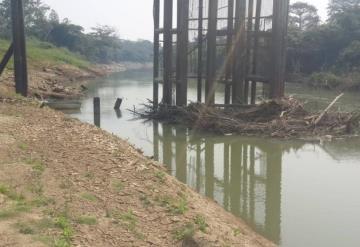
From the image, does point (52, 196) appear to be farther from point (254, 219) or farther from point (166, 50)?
point (166, 50)

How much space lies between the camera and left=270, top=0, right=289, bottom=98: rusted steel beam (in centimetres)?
1504

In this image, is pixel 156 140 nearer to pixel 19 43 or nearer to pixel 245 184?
pixel 245 184

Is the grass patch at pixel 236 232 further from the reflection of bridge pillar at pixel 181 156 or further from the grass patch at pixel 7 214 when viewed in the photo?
the reflection of bridge pillar at pixel 181 156

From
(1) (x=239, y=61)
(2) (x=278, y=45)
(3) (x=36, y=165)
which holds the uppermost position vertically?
(2) (x=278, y=45)

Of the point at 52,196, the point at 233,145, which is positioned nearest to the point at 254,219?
the point at 52,196

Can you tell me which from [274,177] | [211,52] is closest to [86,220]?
[274,177]

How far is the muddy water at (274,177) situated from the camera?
716 cm

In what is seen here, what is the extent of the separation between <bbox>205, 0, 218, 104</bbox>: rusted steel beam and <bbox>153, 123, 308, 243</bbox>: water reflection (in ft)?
5.35

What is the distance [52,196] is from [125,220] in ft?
3.34

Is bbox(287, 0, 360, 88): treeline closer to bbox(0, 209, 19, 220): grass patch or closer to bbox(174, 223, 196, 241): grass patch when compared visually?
bbox(174, 223, 196, 241): grass patch

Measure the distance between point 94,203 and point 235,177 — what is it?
495 centimetres

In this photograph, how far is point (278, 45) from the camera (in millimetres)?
15164

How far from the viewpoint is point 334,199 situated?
27.5 ft

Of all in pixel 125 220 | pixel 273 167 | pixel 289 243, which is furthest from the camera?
pixel 273 167
